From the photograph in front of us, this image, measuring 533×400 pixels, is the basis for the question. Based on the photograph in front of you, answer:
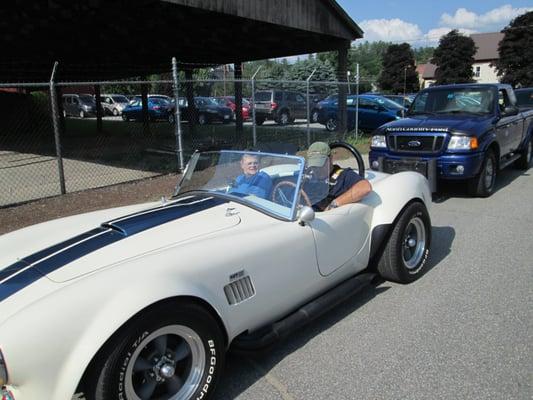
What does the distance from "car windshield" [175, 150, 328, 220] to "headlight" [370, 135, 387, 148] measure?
454cm

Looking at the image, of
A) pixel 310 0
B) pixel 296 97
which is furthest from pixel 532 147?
pixel 296 97

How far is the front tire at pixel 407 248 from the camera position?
3.92 m

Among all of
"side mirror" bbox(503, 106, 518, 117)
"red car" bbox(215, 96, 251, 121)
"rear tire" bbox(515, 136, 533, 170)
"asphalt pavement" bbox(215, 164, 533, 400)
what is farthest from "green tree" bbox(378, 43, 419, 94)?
"asphalt pavement" bbox(215, 164, 533, 400)

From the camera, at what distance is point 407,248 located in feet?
14.0

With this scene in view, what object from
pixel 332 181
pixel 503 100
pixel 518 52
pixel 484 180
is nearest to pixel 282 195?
pixel 332 181

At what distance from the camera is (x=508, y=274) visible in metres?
4.35

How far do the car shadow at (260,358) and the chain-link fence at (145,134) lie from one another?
53.8 inches

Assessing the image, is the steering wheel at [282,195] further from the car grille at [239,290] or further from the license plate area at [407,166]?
the license plate area at [407,166]

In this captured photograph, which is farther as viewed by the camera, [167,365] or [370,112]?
[370,112]

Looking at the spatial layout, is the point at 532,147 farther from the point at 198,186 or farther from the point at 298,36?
the point at 198,186

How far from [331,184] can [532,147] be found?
883cm

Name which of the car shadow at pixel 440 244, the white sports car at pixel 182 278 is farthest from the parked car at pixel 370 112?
the white sports car at pixel 182 278

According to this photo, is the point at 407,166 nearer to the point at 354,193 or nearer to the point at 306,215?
the point at 354,193

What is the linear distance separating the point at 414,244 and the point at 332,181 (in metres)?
1.11
